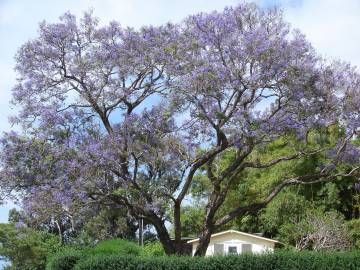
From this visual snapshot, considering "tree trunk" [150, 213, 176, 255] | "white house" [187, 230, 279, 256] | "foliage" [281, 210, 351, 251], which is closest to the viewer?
"tree trunk" [150, 213, 176, 255]

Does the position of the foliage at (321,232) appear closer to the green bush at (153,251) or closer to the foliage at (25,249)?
the green bush at (153,251)

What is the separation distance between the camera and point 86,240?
1351 inches

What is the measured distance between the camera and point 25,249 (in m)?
31.8

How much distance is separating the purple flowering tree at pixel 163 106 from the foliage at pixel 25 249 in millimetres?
14598

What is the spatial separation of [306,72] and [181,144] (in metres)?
3.98

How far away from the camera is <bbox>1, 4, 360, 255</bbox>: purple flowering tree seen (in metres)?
16.0

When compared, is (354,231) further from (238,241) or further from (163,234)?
(163,234)

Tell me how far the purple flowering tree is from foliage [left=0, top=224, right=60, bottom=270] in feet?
47.9

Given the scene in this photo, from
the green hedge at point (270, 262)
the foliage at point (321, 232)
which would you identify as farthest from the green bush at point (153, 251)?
the foliage at point (321, 232)

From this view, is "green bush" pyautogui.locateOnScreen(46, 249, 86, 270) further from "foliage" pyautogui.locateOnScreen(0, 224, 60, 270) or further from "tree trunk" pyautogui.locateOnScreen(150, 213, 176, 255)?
"foliage" pyautogui.locateOnScreen(0, 224, 60, 270)

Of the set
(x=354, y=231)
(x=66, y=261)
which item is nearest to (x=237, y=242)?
(x=354, y=231)

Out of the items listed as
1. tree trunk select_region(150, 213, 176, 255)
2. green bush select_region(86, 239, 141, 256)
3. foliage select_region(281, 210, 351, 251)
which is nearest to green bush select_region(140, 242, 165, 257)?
green bush select_region(86, 239, 141, 256)

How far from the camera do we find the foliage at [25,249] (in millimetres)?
31656

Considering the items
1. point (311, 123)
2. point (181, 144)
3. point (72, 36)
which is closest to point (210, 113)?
point (181, 144)
